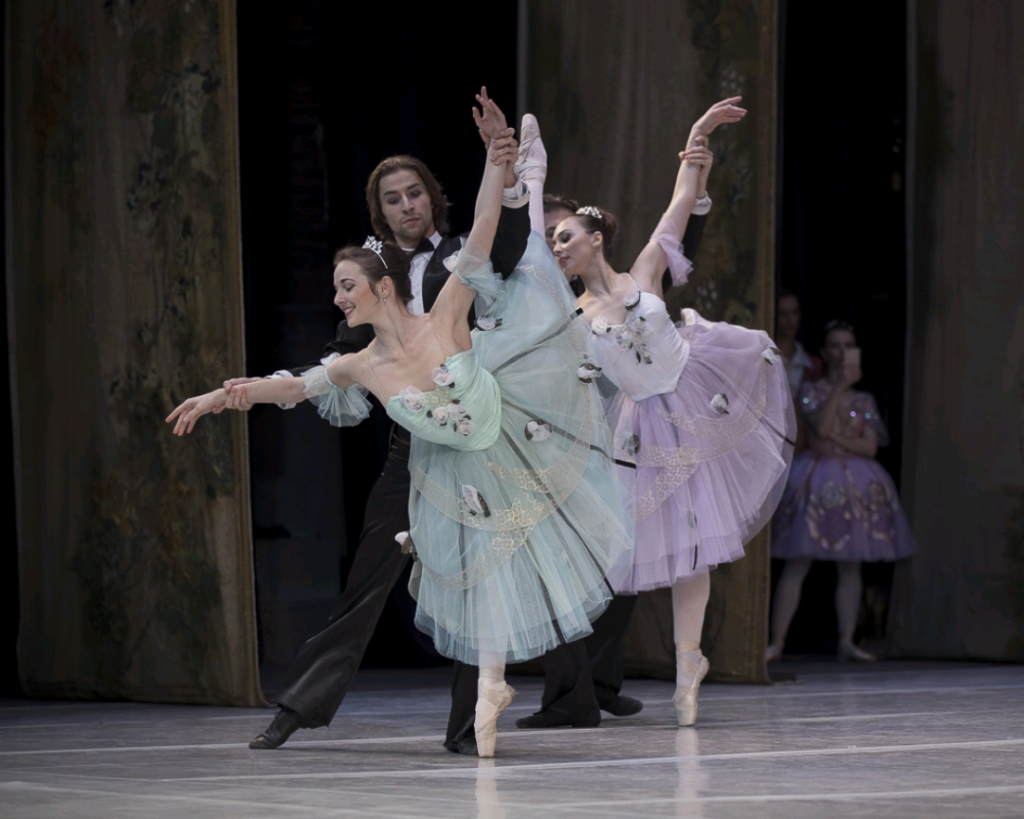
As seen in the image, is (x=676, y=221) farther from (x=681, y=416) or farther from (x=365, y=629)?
(x=365, y=629)

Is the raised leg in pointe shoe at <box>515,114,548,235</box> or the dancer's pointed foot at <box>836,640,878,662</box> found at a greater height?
the raised leg in pointe shoe at <box>515,114,548,235</box>

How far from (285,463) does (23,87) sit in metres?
1.52

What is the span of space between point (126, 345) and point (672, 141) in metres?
1.94

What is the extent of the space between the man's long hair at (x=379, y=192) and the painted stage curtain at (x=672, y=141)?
1.73m

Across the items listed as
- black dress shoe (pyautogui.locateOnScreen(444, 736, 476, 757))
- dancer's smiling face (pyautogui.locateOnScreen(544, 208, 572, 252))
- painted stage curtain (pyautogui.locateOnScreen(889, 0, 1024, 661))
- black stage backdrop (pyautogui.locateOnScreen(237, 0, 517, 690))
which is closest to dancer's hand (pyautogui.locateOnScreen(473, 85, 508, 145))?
dancer's smiling face (pyautogui.locateOnScreen(544, 208, 572, 252))

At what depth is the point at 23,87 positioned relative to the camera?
5.78m

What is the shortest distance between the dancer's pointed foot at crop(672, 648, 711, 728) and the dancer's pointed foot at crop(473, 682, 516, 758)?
0.75 metres

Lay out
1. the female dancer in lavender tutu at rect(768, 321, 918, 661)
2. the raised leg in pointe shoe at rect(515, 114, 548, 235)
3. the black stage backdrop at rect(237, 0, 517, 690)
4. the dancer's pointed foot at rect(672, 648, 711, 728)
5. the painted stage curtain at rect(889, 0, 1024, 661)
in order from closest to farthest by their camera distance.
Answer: the raised leg in pointe shoe at rect(515, 114, 548, 235) → the dancer's pointed foot at rect(672, 648, 711, 728) → the black stage backdrop at rect(237, 0, 517, 690) → the painted stage curtain at rect(889, 0, 1024, 661) → the female dancer in lavender tutu at rect(768, 321, 918, 661)

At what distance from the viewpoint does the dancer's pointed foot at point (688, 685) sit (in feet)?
14.5

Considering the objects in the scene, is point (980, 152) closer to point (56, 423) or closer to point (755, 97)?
point (755, 97)

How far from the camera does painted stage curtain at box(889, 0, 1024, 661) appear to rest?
6.65 m

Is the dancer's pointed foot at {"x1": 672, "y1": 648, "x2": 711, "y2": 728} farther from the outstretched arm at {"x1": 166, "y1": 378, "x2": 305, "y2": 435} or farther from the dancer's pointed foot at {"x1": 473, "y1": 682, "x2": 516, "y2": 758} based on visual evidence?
the outstretched arm at {"x1": 166, "y1": 378, "x2": 305, "y2": 435}

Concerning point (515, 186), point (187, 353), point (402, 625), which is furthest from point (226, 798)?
point (402, 625)

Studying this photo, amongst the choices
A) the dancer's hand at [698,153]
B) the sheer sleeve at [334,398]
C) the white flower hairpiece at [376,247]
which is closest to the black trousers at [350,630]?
the sheer sleeve at [334,398]
